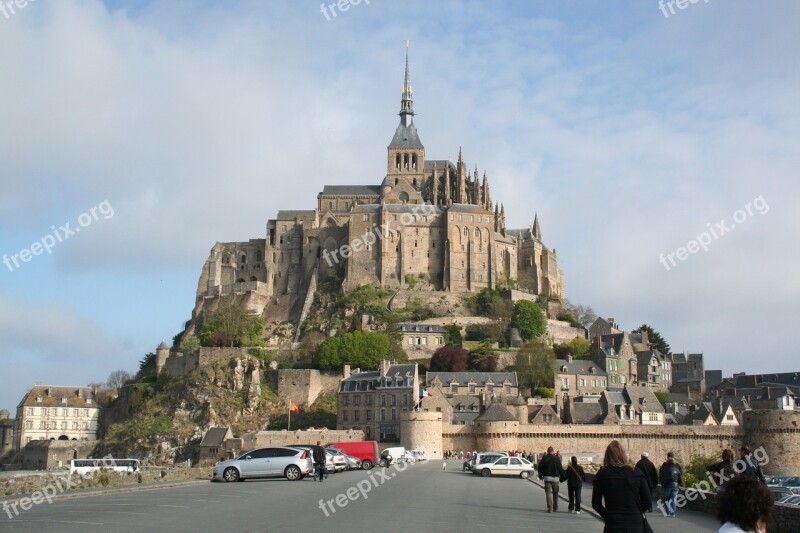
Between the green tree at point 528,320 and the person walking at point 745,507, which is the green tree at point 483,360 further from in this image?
the person walking at point 745,507

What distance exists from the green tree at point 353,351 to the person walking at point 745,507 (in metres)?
73.2

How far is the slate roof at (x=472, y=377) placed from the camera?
7469 centimetres

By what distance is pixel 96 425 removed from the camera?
306ft

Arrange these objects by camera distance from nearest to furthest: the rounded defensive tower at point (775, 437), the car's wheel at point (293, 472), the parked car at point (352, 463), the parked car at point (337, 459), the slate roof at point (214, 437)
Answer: the car's wheel at point (293, 472) < the parked car at point (337, 459) < the parked car at point (352, 463) < the rounded defensive tower at point (775, 437) < the slate roof at point (214, 437)

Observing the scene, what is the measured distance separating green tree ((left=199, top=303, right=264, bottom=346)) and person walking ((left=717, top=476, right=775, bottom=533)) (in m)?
84.9

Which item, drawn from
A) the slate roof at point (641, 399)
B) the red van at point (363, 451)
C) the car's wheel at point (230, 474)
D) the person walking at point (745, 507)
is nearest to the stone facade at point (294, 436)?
the slate roof at point (641, 399)

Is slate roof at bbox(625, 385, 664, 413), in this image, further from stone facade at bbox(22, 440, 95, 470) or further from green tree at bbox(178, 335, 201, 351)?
stone facade at bbox(22, 440, 95, 470)

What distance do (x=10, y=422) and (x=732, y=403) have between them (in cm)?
7921

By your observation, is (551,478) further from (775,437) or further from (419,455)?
(775,437)

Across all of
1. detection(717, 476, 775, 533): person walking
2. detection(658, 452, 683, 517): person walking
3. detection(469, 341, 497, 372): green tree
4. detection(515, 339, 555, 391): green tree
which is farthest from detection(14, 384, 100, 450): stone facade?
detection(717, 476, 775, 533): person walking

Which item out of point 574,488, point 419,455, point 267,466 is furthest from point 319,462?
point 419,455

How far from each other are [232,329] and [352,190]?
104 ft

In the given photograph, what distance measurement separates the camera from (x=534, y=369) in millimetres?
79625

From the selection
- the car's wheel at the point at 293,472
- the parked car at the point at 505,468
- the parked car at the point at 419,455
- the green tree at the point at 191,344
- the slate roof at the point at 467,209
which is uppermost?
the slate roof at the point at 467,209
